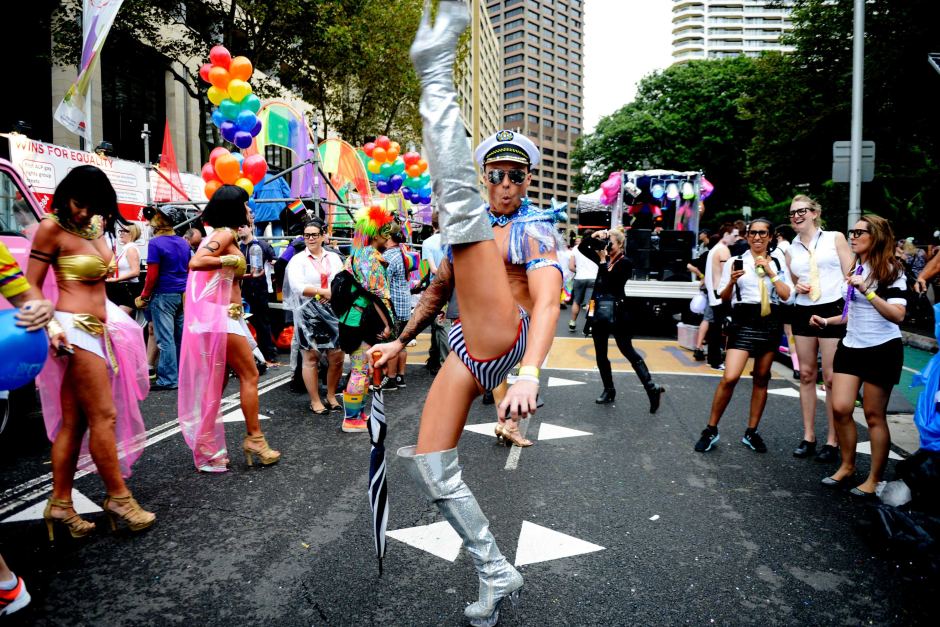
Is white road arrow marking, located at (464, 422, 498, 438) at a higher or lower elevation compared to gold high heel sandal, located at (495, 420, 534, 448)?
lower

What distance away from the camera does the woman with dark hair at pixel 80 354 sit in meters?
3.25

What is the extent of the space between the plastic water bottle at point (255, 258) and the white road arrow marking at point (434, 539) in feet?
19.9

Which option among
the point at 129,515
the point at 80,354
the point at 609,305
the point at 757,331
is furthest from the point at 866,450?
the point at 80,354

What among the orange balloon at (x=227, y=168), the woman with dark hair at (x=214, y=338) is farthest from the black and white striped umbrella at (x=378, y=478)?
the orange balloon at (x=227, y=168)

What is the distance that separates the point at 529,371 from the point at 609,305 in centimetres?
476

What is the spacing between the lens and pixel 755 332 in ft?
16.7

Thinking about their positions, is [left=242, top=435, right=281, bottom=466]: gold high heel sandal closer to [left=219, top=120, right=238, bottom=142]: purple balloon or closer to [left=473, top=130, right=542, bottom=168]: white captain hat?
[left=473, top=130, right=542, bottom=168]: white captain hat

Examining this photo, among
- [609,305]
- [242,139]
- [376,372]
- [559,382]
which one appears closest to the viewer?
[376,372]

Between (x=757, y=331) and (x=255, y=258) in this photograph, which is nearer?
(x=757, y=331)

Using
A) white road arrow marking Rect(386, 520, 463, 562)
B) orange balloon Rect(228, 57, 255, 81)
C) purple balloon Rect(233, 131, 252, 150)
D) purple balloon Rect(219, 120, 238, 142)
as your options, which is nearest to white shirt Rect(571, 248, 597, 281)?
purple balloon Rect(233, 131, 252, 150)

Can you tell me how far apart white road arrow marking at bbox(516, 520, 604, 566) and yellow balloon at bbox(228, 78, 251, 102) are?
8.59m

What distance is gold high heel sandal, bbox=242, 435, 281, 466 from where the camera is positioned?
4.59 meters

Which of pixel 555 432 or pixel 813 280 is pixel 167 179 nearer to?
pixel 555 432

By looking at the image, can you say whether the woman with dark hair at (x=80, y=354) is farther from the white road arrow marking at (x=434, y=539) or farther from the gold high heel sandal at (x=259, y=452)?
the white road arrow marking at (x=434, y=539)
